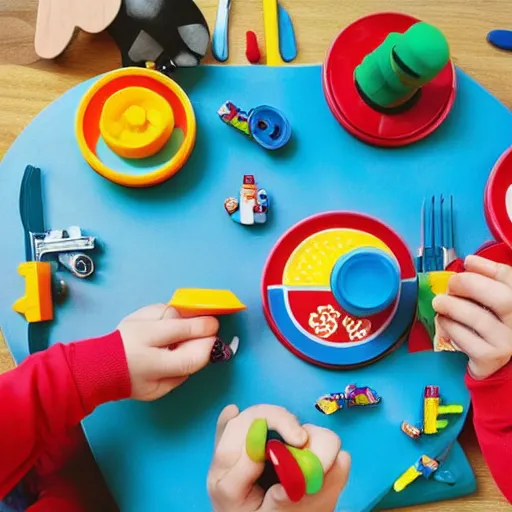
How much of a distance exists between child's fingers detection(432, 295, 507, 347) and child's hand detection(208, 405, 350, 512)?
0.49ft

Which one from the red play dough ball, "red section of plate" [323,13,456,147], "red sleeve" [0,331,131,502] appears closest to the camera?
the red play dough ball

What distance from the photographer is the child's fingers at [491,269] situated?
1.90ft


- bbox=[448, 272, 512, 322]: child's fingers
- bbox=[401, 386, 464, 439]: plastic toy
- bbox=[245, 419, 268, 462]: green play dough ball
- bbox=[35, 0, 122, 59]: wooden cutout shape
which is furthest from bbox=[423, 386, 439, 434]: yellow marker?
bbox=[35, 0, 122, 59]: wooden cutout shape

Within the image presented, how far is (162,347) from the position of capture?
59 centimetres

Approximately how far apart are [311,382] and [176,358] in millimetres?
137

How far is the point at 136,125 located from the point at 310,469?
35 cm

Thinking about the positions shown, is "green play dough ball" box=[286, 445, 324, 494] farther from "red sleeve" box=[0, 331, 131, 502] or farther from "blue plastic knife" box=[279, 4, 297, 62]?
"blue plastic knife" box=[279, 4, 297, 62]

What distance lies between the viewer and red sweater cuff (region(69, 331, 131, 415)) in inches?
22.8

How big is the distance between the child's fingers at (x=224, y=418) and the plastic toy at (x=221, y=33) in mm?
350

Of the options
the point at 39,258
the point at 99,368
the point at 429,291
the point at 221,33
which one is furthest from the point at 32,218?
the point at 429,291

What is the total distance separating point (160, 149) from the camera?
0.64m

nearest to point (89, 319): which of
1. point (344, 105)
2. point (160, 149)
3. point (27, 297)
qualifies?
point (27, 297)

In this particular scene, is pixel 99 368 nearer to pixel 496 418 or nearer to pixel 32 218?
pixel 32 218

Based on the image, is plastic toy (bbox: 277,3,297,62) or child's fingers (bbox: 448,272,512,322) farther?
plastic toy (bbox: 277,3,297,62)
